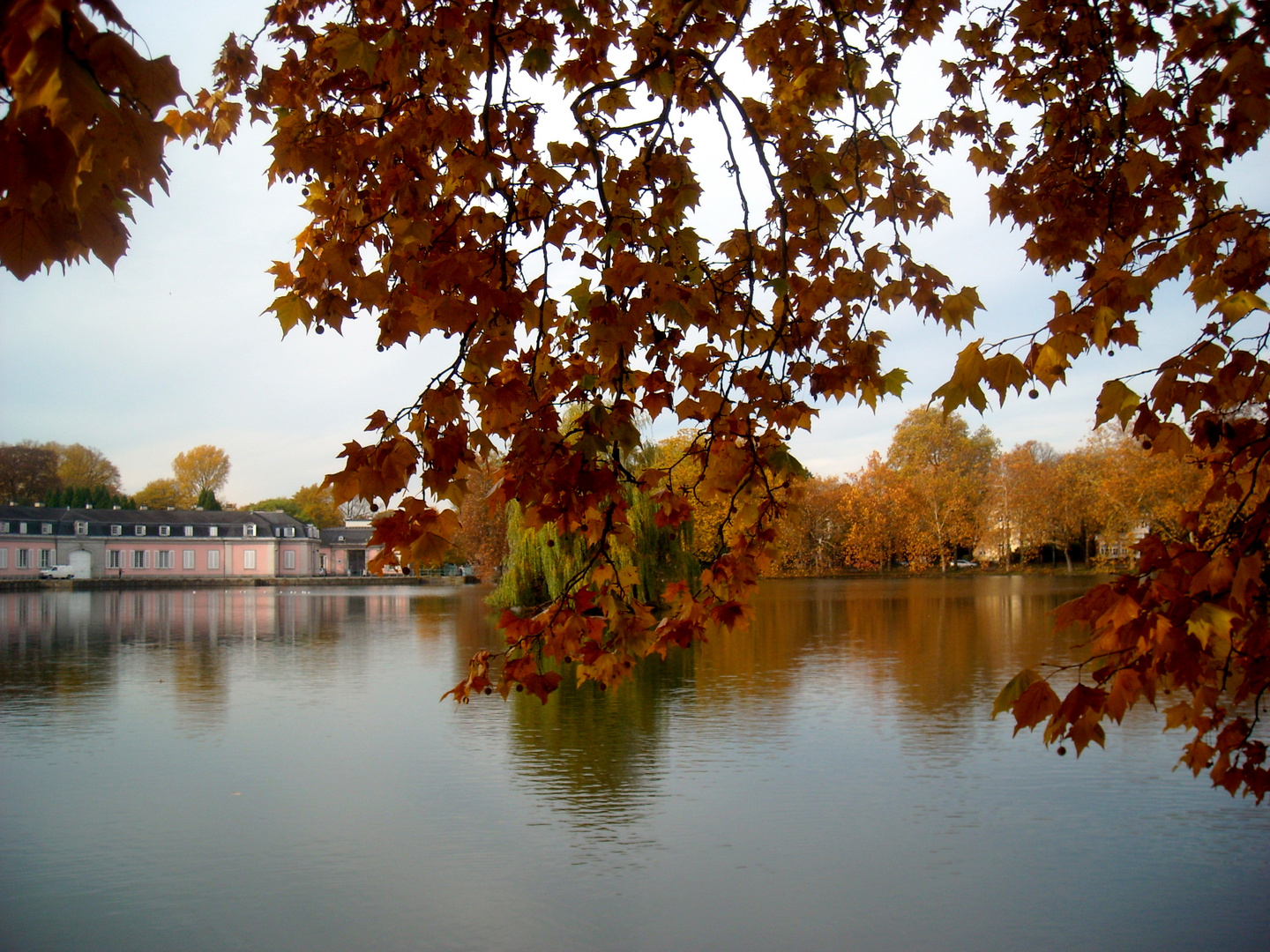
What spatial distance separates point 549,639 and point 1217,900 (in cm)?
370

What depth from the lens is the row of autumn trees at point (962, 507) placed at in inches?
1006

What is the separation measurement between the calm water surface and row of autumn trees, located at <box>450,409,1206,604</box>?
47.2ft

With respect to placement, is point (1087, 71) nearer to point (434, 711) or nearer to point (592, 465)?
point (592, 465)

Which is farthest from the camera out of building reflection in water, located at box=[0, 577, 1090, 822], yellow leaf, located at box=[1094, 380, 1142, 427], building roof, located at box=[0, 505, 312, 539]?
building roof, located at box=[0, 505, 312, 539]

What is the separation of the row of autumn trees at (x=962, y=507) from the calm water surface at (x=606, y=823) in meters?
14.4

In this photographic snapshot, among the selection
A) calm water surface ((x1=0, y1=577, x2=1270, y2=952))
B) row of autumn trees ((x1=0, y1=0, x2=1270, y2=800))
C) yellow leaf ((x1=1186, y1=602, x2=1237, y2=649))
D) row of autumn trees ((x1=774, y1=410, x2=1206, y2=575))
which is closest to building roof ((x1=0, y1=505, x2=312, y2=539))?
row of autumn trees ((x1=774, y1=410, x2=1206, y2=575))

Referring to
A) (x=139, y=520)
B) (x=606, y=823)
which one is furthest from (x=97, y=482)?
(x=606, y=823)

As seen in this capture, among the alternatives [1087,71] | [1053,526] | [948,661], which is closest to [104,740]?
[1087,71]

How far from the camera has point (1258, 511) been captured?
2139 mm

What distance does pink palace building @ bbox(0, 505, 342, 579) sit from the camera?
44.3m

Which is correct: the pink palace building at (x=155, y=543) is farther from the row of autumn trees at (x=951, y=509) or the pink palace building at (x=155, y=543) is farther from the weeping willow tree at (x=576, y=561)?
the weeping willow tree at (x=576, y=561)

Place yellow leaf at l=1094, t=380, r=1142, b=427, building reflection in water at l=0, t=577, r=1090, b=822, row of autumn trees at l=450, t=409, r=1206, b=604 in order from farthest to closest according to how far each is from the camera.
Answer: row of autumn trees at l=450, t=409, r=1206, b=604, building reflection in water at l=0, t=577, r=1090, b=822, yellow leaf at l=1094, t=380, r=1142, b=427

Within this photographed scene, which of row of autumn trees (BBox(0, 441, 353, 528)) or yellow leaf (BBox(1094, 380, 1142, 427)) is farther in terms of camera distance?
row of autumn trees (BBox(0, 441, 353, 528))

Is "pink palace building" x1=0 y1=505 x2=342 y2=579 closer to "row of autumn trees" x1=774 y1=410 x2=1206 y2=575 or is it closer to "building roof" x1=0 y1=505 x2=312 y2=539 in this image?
"building roof" x1=0 y1=505 x2=312 y2=539
